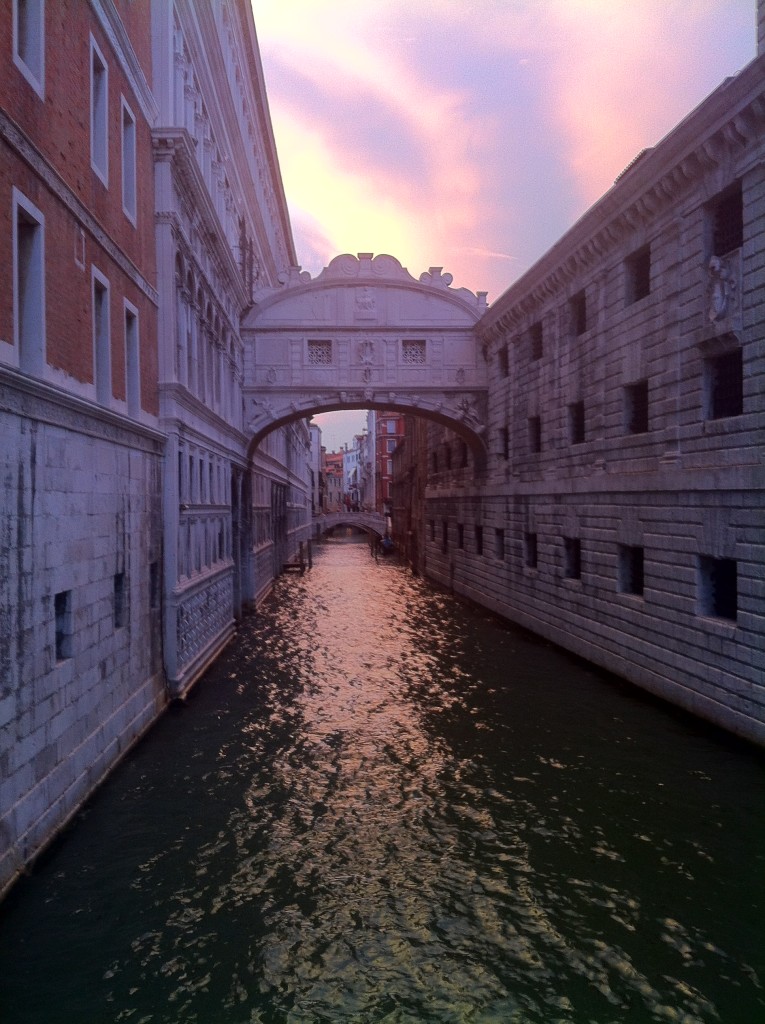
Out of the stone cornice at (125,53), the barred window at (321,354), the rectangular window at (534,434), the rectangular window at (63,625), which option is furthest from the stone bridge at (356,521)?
the rectangular window at (63,625)

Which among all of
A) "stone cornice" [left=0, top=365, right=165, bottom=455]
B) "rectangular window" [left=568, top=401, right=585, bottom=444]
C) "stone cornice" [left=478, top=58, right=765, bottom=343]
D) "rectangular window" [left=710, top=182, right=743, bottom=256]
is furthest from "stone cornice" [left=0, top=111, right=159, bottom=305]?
"rectangular window" [left=568, top=401, right=585, bottom=444]

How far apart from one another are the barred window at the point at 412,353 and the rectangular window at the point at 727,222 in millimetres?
13355

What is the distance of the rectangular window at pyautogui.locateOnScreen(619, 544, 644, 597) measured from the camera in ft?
52.2

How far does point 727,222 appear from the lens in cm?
1283

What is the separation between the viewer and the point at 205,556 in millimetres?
17922

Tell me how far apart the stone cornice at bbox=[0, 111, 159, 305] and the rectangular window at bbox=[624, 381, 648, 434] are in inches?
370

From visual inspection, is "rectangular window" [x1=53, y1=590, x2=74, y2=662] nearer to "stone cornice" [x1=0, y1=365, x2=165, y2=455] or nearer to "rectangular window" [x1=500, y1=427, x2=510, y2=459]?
"stone cornice" [x1=0, y1=365, x2=165, y2=455]

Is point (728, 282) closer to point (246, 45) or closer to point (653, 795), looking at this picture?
point (653, 795)

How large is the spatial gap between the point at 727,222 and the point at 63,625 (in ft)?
37.0

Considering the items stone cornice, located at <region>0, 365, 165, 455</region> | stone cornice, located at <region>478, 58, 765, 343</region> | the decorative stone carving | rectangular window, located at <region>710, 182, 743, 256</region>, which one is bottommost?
stone cornice, located at <region>0, 365, 165, 455</region>

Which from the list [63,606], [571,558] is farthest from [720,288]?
[63,606]

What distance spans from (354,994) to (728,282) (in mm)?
10978

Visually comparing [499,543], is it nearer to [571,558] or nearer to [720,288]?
[571,558]

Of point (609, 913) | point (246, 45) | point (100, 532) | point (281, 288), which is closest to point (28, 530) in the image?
point (100, 532)
